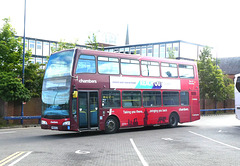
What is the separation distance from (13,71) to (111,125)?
43.3 feet

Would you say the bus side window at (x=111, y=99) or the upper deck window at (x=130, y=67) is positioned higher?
the upper deck window at (x=130, y=67)

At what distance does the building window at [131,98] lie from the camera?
1883cm

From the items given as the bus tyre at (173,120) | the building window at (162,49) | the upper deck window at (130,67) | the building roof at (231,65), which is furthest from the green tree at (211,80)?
the building roof at (231,65)

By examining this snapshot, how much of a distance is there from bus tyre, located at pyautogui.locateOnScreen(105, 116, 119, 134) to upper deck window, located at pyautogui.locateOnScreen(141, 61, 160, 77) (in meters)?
3.41

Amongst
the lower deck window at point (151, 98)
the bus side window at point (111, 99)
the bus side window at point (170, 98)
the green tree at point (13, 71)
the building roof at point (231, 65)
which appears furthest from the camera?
the building roof at point (231, 65)

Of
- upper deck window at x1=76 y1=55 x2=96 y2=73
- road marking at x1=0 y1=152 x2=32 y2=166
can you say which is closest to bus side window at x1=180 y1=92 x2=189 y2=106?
upper deck window at x1=76 y1=55 x2=96 y2=73

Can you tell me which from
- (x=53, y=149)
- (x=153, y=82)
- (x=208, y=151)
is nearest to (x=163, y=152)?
(x=208, y=151)

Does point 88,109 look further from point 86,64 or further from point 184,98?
point 184,98

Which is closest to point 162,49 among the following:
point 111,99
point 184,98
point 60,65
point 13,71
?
point 13,71

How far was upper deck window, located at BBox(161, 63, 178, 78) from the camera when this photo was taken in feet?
70.1

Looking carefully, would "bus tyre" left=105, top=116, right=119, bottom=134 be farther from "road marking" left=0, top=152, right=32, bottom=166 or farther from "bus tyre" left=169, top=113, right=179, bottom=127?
"road marking" left=0, top=152, right=32, bottom=166

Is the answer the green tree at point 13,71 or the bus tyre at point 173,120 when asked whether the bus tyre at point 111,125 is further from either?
the green tree at point 13,71

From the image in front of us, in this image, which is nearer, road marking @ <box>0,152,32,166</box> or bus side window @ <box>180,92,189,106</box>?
road marking @ <box>0,152,32,166</box>

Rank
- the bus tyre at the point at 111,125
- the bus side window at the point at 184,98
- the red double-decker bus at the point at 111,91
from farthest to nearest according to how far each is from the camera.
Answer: the bus side window at the point at 184,98
the bus tyre at the point at 111,125
the red double-decker bus at the point at 111,91
